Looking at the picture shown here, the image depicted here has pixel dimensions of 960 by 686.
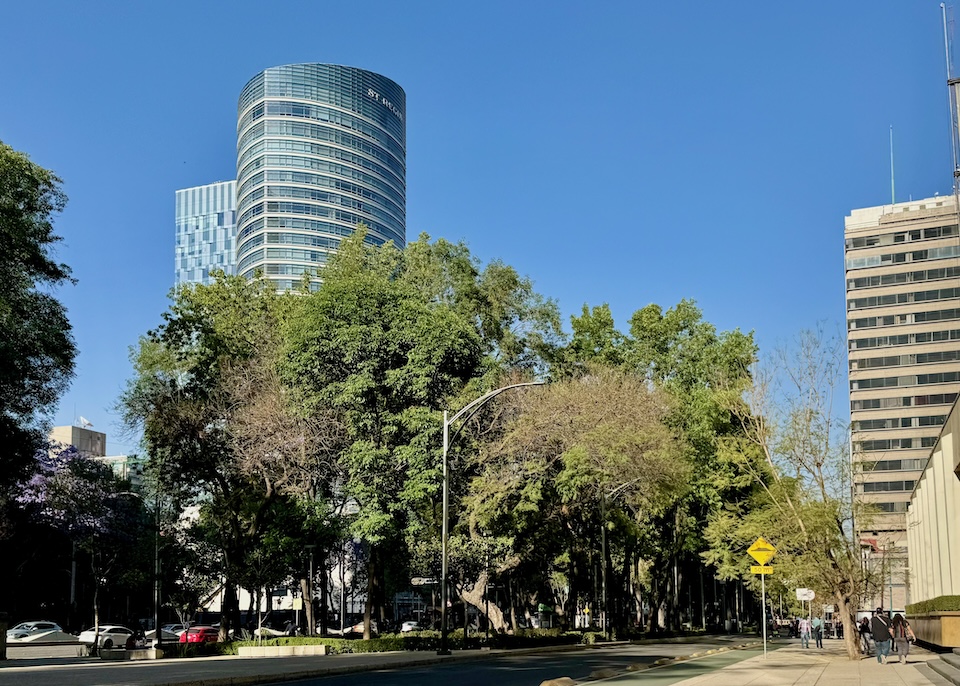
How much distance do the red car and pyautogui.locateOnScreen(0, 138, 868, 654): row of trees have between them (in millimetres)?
5796

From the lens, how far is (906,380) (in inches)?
4993

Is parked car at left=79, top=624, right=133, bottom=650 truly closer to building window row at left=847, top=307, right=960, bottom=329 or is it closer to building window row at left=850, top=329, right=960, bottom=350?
building window row at left=850, top=329, right=960, bottom=350

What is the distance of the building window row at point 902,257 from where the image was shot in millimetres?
126688

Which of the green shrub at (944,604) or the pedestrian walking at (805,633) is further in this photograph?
the pedestrian walking at (805,633)

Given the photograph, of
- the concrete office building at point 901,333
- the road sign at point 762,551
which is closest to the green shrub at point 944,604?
the road sign at point 762,551

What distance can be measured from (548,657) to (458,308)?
79.9 ft

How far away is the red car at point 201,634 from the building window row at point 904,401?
90.3m

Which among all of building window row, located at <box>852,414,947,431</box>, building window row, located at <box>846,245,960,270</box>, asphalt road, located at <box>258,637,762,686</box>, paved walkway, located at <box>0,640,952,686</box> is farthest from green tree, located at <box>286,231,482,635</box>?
building window row, located at <box>846,245,960,270</box>

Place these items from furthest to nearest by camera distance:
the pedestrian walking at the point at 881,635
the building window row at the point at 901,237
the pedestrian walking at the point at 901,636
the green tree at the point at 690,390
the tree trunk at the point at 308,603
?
the building window row at the point at 901,237 < the green tree at the point at 690,390 < the tree trunk at the point at 308,603 < the pedestrian walking at the point at 881,635 < the pedestrian walking at the point at 901,636

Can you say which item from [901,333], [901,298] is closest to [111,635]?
[901,333]

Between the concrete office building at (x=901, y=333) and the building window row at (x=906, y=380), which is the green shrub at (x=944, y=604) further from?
the building window row at (x=906, y=380)

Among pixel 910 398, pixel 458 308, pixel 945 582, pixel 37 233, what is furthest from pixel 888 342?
pixel 37 233

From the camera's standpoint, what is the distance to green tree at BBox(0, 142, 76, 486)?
37.8 m

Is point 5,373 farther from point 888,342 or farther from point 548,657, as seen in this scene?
point 888,342
